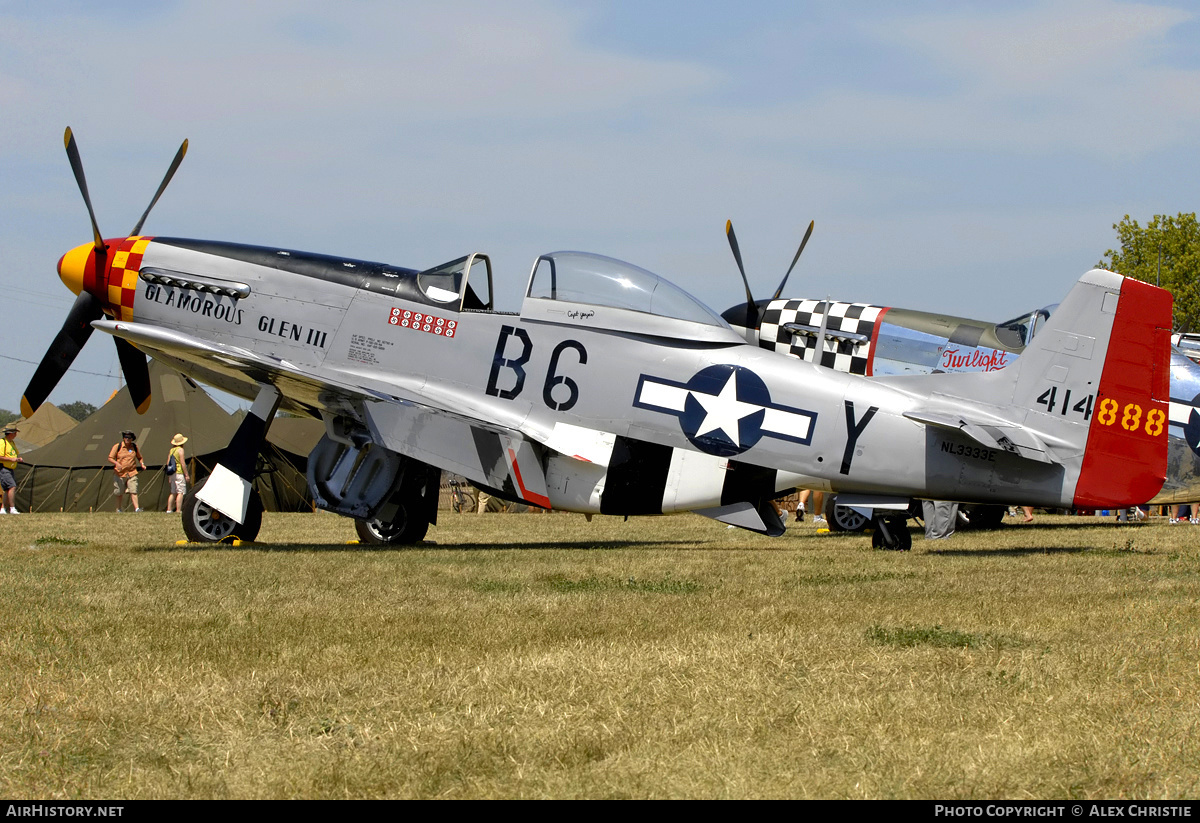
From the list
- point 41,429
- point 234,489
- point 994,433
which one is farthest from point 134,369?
point 41,429

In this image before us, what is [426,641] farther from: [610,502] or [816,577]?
[610,502]

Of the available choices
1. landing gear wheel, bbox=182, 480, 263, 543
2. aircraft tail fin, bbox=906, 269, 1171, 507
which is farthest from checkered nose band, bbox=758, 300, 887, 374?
landing gear wheel, bbox=182, 480, 263, 543

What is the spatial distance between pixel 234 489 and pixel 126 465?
44.9 feet

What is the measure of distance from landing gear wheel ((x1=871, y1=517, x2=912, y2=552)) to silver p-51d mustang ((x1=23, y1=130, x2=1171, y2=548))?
0.02m

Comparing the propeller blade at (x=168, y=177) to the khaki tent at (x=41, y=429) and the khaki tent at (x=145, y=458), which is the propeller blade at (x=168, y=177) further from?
the khaki tent at (x=41, y=429)

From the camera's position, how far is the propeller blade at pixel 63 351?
12.7 metres

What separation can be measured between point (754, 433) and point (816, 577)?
2205 mm

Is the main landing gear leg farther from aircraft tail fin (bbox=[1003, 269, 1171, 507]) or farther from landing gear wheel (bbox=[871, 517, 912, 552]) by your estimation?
aircraft tail fin (bbox=[1003, 269, 1171, 507])


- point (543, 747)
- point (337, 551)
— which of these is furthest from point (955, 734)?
point (337, 551)

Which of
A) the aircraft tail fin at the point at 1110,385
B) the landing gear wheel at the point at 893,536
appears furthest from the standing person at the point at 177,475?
the aircraft tail fin at the point at 1110,385

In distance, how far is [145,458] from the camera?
2509cm

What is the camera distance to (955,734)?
3723 millimetres

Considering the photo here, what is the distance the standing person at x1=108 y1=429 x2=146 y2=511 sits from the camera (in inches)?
914

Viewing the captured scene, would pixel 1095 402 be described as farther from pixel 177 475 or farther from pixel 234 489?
pixel 177 475
